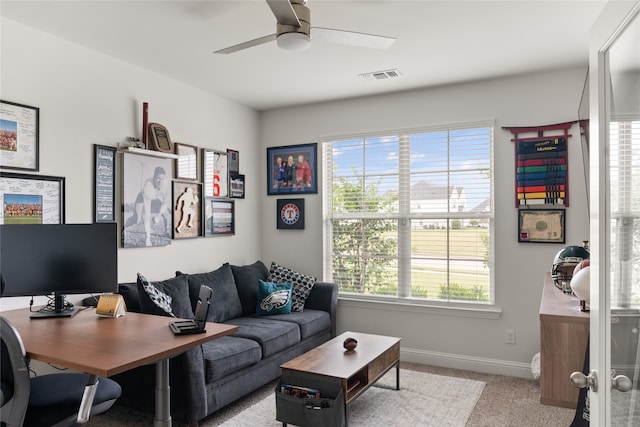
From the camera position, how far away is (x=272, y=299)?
414cm

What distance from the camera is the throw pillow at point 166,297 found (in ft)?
9.55

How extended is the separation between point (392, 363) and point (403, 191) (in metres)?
1.71

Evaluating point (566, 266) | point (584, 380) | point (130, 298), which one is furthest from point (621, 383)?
point (130, 298)

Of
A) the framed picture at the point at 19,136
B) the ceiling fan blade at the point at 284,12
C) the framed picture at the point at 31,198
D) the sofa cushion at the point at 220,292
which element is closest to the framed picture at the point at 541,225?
the sofa cushion at the point at 220,292

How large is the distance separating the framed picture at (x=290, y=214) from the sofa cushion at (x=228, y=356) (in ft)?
5.73

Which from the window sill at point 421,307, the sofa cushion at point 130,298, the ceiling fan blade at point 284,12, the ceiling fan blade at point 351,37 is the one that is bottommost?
the window sill at point 421,307

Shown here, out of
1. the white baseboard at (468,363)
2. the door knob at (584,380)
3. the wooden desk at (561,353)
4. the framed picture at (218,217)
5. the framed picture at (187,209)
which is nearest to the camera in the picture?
the door knob at (584,380)

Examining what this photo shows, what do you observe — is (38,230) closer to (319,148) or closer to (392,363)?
(392,363)

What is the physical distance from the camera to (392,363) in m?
3.41

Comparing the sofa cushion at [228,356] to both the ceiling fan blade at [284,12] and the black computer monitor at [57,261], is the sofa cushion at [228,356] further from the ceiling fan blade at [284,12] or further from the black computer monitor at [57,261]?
the ceiling fan blade at [284,12]

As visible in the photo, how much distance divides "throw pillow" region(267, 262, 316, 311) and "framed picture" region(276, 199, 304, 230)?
1.76 feet

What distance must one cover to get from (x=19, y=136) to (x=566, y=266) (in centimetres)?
321

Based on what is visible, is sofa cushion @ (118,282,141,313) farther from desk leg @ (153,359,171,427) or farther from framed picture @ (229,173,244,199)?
framed picture @ (229,173,244,199)

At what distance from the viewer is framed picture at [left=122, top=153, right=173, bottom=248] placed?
3484 mm
